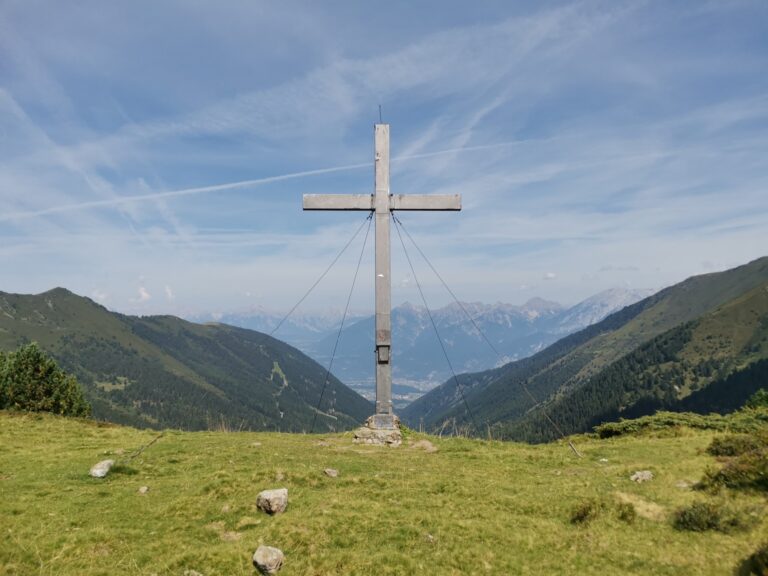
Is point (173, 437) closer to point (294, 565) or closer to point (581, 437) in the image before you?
point (294, 565)

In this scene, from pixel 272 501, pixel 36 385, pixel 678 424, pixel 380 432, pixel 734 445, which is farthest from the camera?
pixel 36 385

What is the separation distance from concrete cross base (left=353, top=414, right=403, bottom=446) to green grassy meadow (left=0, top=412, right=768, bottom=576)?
2146 mm

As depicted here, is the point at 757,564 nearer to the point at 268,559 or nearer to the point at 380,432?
the point at 268,559

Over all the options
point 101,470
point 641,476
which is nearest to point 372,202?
point 101,470

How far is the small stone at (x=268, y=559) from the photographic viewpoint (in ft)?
28.7

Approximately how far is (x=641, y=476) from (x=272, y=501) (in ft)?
38.0

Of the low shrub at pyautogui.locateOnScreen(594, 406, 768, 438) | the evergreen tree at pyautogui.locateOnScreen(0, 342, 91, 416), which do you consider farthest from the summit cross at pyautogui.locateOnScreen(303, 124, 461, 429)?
the evergreen tree at pyautogui.locateOnScreen(0, 342, 91, 416)

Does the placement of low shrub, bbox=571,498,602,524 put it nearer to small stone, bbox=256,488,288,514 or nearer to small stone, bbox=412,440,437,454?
small stone, bbox=256,488,288,514

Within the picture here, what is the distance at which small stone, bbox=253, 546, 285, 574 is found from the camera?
8758 mm

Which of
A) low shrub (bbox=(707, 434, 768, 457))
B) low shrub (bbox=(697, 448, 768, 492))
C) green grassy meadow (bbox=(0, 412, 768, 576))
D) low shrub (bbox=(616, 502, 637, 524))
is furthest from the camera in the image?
low shrub (bbox=(707, 434, 768, 457))

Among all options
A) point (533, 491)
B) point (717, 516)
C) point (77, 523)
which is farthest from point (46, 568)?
point (717, 516)

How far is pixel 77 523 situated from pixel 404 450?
507 inches

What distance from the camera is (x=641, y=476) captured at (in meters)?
14.9

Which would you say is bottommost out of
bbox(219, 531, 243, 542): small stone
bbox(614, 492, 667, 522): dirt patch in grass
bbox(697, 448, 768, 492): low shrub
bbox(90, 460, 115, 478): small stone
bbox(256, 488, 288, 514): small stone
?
bbox(90, 460, 115, 478): small stone
